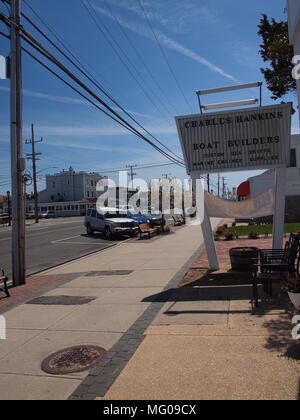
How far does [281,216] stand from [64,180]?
93248mm

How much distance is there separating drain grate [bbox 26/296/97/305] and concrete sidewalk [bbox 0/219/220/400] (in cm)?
2

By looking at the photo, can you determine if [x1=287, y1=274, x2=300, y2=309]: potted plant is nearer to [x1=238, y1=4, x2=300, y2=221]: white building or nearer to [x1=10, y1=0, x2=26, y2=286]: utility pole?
[x1=10, y1=0, x2=26, y2=286]: utility pole

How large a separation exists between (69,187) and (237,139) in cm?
9117

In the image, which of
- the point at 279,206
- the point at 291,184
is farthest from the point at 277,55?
the point at 291,184

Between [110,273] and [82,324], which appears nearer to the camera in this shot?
[82,324]

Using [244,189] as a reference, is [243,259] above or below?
below

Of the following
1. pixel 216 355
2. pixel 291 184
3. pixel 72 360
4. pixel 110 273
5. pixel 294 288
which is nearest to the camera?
pixel 216 355

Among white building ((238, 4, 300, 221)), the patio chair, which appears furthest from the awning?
the patio chair

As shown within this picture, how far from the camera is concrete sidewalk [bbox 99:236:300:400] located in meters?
3.70

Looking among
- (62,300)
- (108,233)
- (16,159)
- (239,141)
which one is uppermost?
(239,141)

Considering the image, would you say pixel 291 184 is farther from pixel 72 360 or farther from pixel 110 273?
pixel 72 360

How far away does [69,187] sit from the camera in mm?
97188

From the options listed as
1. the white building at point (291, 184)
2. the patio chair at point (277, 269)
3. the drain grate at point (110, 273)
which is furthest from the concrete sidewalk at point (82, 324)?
the white building at point (291, 184)

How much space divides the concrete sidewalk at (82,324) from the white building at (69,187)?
85366mm
